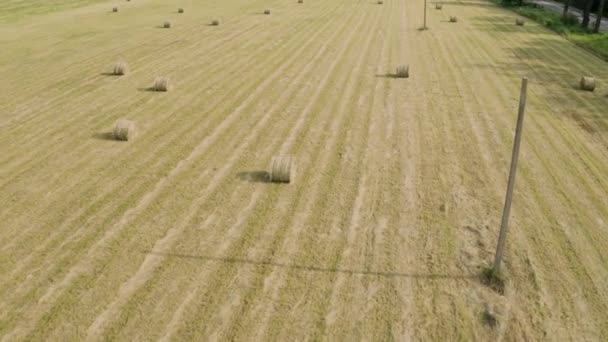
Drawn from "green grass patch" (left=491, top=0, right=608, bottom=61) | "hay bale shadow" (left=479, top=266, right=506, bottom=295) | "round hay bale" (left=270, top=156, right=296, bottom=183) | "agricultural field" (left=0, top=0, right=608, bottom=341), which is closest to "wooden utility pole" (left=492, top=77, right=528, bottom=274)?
"hay bale shadow" (left=479, top=266, right=506, bottom=295)

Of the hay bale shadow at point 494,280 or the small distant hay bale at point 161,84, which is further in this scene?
the small distant hay bale at point 161,84

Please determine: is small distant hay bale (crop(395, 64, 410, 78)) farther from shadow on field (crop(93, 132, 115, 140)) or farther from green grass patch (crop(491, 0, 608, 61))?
green grass patch (crop(491, 0, 608, 61))

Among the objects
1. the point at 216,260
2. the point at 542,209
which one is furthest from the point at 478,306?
the point at 216,260

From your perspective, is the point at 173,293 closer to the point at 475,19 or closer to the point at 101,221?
the point at 101,221

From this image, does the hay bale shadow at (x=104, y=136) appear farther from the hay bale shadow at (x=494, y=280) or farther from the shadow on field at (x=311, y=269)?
the hay bale shadow at (x=494, y=280)

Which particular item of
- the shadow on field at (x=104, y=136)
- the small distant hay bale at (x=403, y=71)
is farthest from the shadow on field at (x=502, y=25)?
the shadow on field at (x=104, y=136)

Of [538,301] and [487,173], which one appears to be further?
[487,173]
